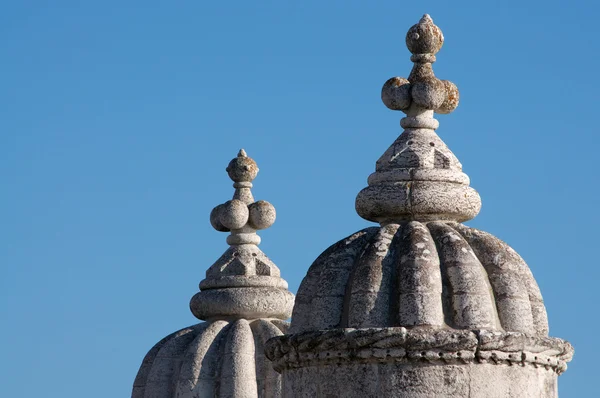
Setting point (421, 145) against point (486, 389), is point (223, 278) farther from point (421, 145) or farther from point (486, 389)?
point (486, 389)

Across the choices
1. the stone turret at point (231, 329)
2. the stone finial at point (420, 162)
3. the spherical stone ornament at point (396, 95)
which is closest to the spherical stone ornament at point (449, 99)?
the stone finial at point (420, 162)

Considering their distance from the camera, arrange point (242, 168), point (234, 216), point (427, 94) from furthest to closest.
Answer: point (242, 168) → point (234, 216) → point (427, 94)

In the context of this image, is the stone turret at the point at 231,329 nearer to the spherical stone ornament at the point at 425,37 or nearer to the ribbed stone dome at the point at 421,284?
the spherical stone ornament at the point at 425,37

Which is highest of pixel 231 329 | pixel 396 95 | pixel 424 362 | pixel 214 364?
pixel 231 329

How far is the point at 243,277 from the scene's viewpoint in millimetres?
21922

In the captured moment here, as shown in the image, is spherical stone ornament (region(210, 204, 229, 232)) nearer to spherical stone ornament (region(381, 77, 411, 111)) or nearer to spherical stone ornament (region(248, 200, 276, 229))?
spherical stone ornament (region(248, 200, 276, 229))

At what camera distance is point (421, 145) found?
49.2ft

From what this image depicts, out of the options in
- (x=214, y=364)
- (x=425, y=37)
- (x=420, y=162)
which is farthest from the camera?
(x=214, y=364)

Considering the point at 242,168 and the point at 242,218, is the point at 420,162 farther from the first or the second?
the point at 242,168

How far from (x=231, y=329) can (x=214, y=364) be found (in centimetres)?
54

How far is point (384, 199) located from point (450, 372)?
1.80 m

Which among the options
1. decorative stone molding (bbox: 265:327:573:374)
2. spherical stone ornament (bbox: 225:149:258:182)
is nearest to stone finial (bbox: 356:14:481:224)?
decorative stone molding (bbox: 265:327:573:374)

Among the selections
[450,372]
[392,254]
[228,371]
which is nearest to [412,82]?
[392,254]

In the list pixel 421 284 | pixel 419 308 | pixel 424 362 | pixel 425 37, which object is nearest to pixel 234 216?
pixel 425 37
